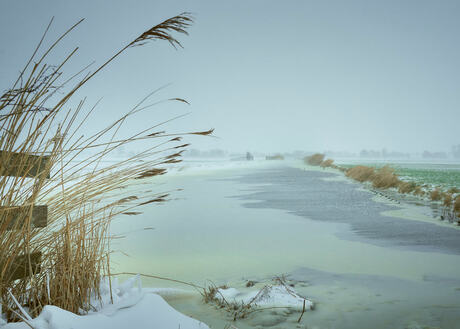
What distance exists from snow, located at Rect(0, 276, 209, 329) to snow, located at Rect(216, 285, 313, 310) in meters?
0.53

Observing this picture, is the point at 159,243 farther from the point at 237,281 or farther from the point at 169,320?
the point at 169,320

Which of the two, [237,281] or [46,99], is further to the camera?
[237,281]

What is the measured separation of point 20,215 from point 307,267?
1891mm

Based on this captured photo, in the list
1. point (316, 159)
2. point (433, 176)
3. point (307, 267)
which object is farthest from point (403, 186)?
point (316, 159)

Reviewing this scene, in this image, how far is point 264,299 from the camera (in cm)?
176

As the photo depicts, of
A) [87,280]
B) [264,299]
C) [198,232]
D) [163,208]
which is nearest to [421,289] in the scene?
[264,299]

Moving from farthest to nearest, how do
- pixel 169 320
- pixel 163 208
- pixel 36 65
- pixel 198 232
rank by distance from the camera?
1. pixel 163 208
2. pixel 198 232
3. pixel 169 320
4. pixel 36 65

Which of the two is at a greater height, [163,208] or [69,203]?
[69,203]

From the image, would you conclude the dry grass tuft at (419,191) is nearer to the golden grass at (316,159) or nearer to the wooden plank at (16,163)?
the wooden plank at (16,163)

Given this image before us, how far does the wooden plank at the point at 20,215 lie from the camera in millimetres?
1149

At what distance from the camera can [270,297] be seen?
1767mm

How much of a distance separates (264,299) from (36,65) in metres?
1.40

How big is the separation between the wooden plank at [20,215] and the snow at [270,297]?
895mm

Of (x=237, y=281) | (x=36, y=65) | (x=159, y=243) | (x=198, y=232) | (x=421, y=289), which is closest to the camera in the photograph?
(x=36, y=65)
